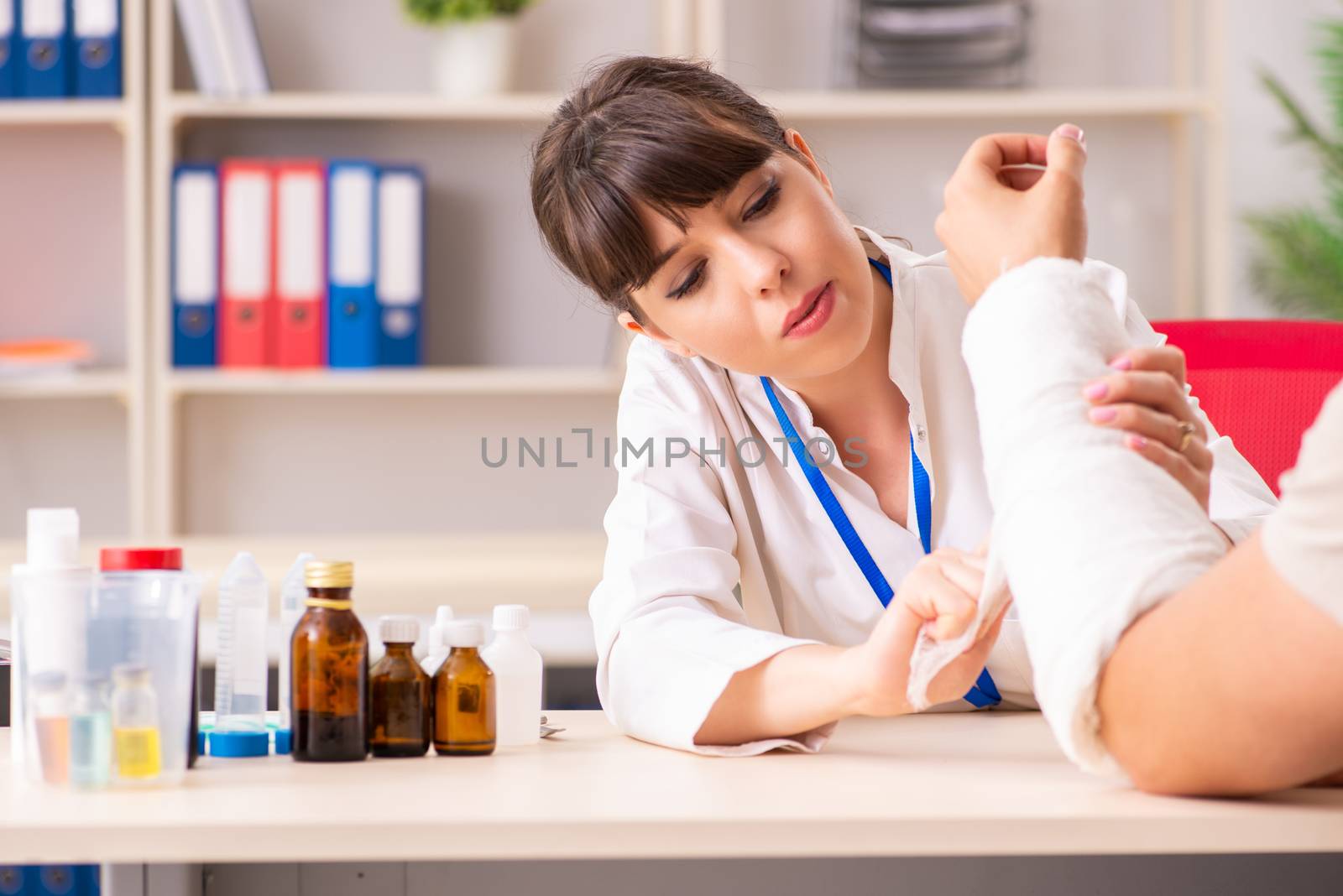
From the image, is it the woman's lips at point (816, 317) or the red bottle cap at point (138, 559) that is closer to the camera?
the red bottle cap at point (138, 559)

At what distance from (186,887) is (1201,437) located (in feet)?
2.26

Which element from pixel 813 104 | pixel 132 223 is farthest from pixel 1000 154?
pixel 132 223

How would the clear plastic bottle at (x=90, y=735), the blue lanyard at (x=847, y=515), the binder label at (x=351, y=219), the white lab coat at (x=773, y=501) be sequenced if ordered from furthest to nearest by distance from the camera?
the binder label at (x=351, y=219) < the blue lanyard at (x=847, y=515) < the white lab coat at (x=773, y=501) < the clear plastic bottle at (x=90, y=735)

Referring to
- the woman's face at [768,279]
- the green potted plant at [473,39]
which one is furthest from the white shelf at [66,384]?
the woman's face at [768,279]

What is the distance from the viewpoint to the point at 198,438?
9.11 feet

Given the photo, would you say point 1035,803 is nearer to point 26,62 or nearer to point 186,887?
point 186,887

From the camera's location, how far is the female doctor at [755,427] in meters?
0.97

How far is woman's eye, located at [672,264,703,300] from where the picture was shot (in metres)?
1.15

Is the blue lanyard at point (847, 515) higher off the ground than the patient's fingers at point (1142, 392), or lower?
lower

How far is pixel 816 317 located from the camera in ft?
3.80

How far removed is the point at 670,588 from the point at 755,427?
0.28m

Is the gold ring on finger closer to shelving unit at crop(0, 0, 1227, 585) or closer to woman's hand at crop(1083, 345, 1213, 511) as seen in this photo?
woman's hand at crop(1083, 345, 1213, 511)

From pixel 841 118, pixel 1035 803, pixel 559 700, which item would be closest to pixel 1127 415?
pixel 1035 803

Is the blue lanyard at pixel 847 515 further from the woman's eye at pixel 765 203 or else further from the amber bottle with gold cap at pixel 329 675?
the amber bottle with gold cap at pixel 329 675
